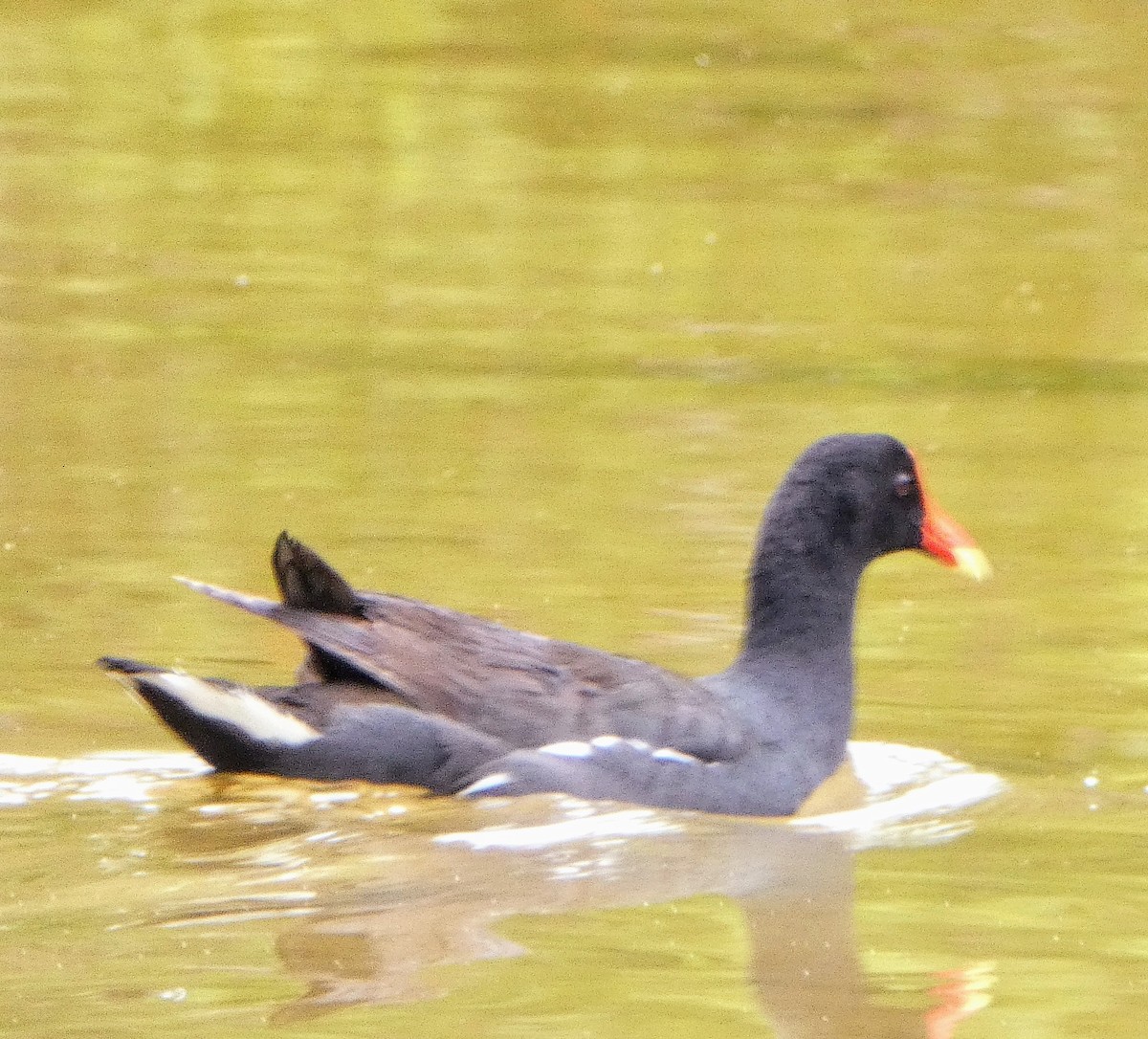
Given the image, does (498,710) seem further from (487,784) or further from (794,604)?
(794,604)

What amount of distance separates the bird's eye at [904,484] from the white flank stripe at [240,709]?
1.61 m

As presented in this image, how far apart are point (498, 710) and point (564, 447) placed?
11.0ft

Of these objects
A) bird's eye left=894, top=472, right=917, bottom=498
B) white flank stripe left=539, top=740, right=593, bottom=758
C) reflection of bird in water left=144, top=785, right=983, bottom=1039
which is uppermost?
bird's eye left=894, top=472, right=917, bottom=498

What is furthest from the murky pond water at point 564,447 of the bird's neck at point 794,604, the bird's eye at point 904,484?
the bird's eye at point 904,484

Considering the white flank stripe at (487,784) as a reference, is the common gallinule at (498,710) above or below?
above

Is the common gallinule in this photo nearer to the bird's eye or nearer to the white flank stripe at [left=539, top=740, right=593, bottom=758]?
the white flank stripe at [left=539, top=740, right=593, bottom=758]

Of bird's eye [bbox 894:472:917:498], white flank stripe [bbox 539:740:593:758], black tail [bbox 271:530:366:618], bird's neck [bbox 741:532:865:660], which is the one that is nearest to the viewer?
black tail [bbox 271:530:366:618]

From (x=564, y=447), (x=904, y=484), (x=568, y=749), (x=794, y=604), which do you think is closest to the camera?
(x=568, y=749)

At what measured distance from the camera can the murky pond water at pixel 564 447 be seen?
5094mm

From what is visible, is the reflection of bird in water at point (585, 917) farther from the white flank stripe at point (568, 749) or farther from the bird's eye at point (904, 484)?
the bird's eye at point (904, 484)

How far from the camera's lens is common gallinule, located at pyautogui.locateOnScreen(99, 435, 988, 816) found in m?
5.89

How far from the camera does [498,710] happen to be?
6.01 m

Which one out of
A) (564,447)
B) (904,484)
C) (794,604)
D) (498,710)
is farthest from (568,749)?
(564,447)

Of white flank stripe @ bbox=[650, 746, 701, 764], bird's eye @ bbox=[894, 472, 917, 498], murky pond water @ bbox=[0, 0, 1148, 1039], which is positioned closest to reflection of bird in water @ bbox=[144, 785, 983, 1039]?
murky pond water @ bbox=[0, 0, 1148, 1039]
